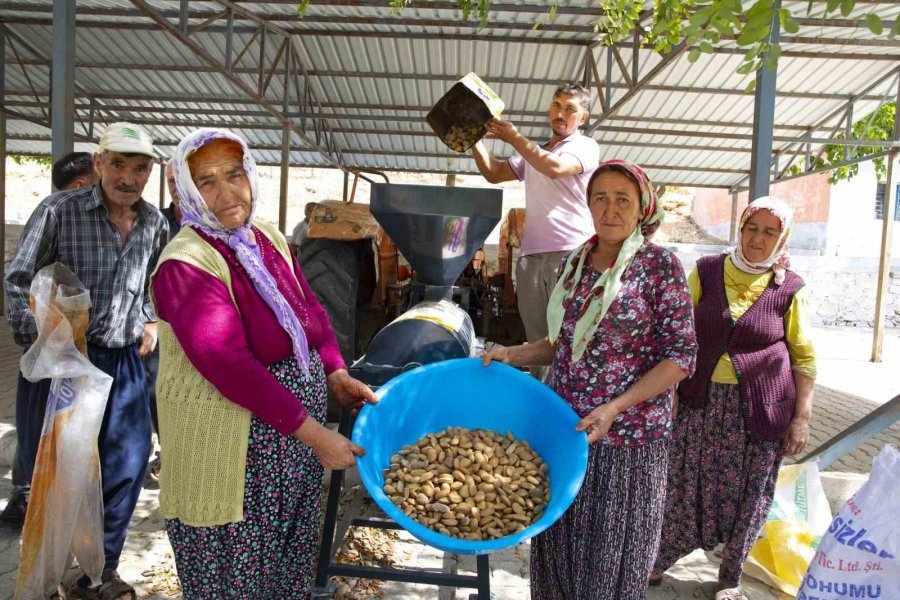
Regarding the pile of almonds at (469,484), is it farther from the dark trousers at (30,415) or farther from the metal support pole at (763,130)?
the metal support pole at (763,130)

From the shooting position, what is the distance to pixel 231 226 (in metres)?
1.54

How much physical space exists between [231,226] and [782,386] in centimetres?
210

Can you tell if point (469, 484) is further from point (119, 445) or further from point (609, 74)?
point (609, 74)

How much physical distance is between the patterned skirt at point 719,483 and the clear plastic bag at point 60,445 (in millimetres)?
2174

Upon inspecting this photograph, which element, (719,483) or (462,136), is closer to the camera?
(719,483)

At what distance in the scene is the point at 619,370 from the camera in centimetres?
177

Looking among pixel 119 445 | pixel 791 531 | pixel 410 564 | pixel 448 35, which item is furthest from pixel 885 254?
pixel 119 445

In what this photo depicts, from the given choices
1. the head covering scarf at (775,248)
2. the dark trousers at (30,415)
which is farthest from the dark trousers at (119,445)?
the head covering scarf at (775,248)

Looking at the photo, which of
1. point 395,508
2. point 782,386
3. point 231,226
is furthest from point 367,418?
point 782,386

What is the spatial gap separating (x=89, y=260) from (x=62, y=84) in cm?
216

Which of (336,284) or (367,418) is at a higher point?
(336,284)

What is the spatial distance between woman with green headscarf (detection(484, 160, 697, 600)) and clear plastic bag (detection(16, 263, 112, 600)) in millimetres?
1403

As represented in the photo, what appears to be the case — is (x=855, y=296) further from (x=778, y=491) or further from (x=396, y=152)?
(x=778, y=491)

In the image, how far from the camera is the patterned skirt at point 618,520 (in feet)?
5.93
